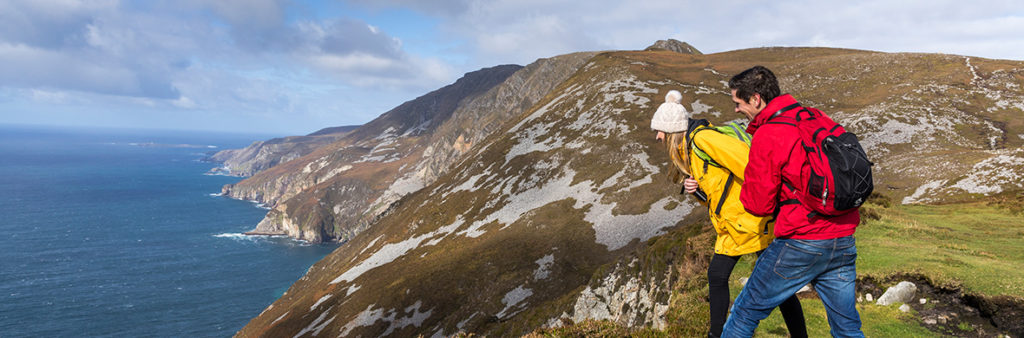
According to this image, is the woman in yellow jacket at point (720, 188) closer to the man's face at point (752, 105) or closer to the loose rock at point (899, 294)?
the man's face at point (752, 105)

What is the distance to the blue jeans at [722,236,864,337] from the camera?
5520 mm

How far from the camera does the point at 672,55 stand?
14538 cm

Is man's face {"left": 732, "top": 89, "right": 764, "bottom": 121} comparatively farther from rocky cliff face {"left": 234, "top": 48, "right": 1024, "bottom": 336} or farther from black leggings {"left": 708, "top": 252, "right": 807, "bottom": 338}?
rocky cliff face {"left": 234, "top": 48, "right": 1024, "bottom": 336}

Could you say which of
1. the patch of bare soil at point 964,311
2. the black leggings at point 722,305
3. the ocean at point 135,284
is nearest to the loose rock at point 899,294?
the patch of bare soil at point 964,311

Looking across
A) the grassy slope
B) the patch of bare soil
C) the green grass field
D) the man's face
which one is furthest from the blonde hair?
the patch of bare soil

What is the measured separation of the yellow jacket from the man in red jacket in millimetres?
391

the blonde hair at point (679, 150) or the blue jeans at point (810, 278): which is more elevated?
the blonde hair at point (679, 150)

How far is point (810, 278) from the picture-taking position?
5809 millimetres

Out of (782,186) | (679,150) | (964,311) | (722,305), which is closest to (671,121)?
(679,150)

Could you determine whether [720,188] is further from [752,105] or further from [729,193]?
[752,105]

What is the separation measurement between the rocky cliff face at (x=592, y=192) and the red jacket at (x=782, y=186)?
10.1m

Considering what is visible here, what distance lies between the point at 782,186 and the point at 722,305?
7.97 feet

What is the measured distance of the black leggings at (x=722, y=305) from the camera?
7.02 m

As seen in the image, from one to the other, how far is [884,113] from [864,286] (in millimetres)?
79519
